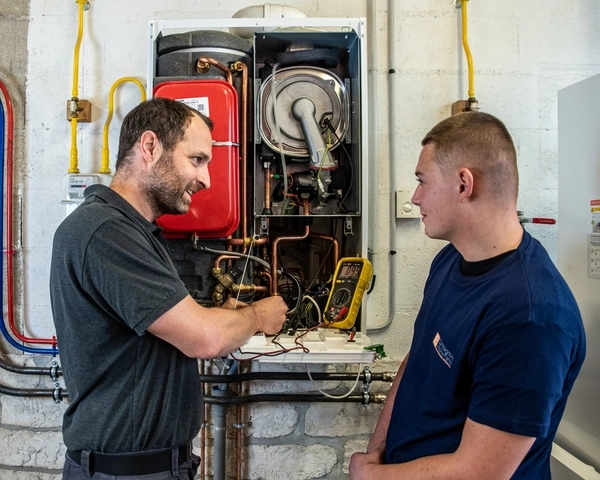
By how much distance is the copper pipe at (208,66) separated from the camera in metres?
1.35

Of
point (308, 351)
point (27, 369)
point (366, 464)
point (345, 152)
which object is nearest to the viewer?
point (366, 464)

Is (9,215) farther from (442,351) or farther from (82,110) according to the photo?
(442,351)

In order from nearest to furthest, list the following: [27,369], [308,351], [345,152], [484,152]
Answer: [484,152] < [308,351] < [345,152] < [27,369]

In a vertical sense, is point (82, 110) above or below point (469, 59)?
below

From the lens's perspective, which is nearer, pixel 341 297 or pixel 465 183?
pixel 465 183

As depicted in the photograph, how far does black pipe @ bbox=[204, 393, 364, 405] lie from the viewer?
1.51 metres

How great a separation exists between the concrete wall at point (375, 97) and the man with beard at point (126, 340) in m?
0.73

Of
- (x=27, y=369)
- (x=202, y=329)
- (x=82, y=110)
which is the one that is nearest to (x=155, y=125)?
(x=202, y=329)

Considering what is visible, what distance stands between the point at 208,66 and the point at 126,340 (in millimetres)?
893

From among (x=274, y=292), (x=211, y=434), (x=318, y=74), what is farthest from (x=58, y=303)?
(x=318, y=74)

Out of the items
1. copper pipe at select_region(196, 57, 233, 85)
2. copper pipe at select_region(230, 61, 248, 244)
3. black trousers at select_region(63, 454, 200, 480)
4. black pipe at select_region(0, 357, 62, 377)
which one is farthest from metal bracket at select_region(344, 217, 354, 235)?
black pipe at select_region(0, 357, 62, 377)

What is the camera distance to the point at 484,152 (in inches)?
33.1

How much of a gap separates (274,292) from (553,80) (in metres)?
1.34

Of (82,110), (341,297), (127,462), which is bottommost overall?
(127,462)
